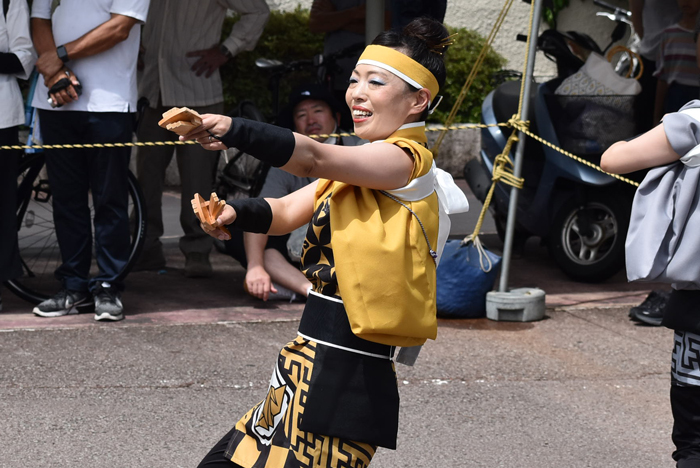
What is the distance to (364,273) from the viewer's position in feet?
7.14

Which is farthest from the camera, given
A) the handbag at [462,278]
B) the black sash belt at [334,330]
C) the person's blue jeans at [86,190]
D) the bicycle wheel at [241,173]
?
the bicycle wheel at [241,173]

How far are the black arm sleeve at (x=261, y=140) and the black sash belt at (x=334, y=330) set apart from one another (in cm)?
47

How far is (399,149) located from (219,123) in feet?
1.71

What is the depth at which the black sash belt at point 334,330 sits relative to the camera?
2.28m

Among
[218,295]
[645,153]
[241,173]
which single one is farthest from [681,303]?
[241,173]

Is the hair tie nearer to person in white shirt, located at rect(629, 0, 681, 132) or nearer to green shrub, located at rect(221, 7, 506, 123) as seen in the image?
person in white shirt, located at rect(629, 0, 681, 132)

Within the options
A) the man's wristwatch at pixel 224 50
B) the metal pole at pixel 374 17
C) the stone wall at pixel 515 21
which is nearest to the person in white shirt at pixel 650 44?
the metal pole at pixel 374 17

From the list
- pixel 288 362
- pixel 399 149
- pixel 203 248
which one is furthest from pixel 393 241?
pixel 203 248

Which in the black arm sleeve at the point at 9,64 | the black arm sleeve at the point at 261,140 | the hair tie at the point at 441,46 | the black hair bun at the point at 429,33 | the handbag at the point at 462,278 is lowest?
the handbag at the point at 462,278

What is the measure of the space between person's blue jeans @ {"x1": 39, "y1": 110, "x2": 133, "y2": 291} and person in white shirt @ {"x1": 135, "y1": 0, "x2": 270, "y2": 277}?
3.70ft

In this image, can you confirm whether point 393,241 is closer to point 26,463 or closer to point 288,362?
point 288,362

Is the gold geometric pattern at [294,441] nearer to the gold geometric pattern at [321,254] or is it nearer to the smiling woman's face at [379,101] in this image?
the gold geometric pattern at [321,254]

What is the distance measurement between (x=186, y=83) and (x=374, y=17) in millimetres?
1290

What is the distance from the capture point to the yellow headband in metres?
2.30
